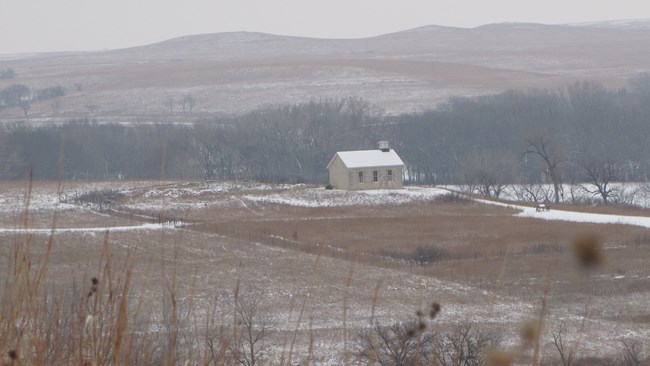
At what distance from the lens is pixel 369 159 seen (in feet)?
187

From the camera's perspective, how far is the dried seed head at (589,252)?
2.79 m

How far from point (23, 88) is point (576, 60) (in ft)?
312

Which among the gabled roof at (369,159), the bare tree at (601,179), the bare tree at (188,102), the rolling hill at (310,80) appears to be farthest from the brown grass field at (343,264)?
the bare tree at (188,102)

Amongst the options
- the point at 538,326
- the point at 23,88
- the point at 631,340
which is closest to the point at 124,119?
the point at 23,88

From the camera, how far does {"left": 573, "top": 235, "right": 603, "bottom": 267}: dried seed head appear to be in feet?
9.14

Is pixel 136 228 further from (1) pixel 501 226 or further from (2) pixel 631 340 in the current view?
(2) pixel 631 340

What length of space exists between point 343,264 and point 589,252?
30.4m

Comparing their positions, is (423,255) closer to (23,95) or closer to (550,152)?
(550,152)

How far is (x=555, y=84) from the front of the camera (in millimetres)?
132625

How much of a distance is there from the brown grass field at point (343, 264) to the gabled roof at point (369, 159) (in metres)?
5.64

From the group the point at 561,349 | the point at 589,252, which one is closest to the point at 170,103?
the point at 561,349

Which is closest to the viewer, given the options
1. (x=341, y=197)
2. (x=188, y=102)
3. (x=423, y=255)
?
(x=423, y=255)

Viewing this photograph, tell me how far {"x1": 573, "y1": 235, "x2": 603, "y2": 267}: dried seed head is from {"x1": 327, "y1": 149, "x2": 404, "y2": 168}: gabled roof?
5273cm

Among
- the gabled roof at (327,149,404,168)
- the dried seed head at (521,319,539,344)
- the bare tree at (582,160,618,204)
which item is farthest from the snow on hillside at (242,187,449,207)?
the dried seed head at (521,319,539,344)
